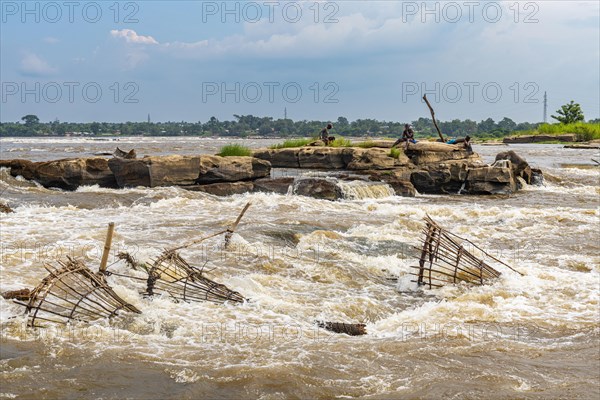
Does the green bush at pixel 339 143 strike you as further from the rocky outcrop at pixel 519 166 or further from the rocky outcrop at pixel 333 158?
the rocky outcrop at pixel 519 166

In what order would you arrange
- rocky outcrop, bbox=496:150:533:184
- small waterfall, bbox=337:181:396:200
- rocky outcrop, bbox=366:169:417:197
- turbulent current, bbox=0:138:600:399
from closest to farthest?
turbulent current, bbox=0:138:600:399 → small waterfall, bbox=337:181:396:200 → rocky outcrop, bbox=366:169:417:197 → rocky outcrop, bbox=496:150:533:184

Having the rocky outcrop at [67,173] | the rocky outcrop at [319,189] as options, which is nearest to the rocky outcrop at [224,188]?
the rocky outcrop at [319,189]

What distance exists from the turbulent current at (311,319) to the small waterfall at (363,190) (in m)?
2.97

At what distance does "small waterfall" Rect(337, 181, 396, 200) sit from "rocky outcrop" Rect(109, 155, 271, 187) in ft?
8.91

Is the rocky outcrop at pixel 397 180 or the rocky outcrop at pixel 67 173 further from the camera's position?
the rocky outcrop at pixel 397 180

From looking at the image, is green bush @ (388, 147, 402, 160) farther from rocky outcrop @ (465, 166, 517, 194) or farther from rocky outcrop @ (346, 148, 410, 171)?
rocky outcrop @ (465, 166, 517, 194)

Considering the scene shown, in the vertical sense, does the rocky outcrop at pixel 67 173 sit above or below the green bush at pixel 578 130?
below

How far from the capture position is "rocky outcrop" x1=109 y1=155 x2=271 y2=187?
1603 centimetres

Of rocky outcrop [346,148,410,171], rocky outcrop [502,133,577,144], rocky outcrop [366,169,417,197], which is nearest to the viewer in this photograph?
rocky outcrop [366,169,417,197]

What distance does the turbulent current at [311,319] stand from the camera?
4.96 meters

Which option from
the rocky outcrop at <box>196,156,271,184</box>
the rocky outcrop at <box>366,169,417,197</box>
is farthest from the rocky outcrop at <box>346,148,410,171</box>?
the rocky outcrop at <box>196,156,271,184</box>

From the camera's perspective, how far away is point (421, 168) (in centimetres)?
1909

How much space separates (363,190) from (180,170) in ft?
15.9

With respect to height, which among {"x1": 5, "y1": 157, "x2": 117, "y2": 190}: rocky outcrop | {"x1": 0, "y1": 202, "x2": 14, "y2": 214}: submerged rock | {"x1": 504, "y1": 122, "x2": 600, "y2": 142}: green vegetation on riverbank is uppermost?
{"x1": 504, "y1": 122, "x2": 600, "y2": 142}: green vegetation on riverbank
